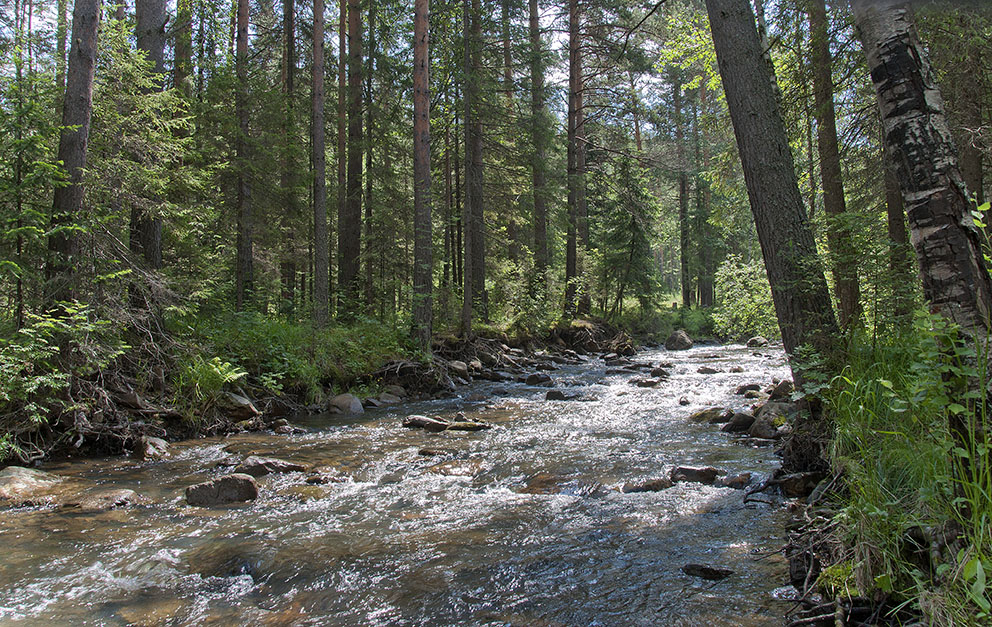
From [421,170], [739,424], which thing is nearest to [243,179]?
[421,170]

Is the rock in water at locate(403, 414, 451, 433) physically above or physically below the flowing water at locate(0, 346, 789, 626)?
above

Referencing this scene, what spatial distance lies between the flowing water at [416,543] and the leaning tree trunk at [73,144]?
2.38m

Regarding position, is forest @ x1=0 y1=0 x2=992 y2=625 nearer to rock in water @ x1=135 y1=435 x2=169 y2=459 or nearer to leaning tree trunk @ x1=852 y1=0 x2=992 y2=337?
leaning tree trunk @ x1=852 y1=0 x2=992 y2=337

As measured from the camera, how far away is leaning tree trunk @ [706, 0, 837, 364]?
5.24m

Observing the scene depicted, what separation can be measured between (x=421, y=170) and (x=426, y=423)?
23.6ft

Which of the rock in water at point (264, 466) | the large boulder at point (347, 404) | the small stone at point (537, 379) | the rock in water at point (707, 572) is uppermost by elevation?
the small stone at point (537, 379)

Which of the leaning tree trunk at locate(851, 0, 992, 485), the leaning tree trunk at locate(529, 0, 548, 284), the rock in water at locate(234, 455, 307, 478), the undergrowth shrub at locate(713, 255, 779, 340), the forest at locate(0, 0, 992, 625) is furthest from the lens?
the leaning tree trunk at locate(529, 0, 548, 284)

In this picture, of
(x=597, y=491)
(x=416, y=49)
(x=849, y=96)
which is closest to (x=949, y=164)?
(x=597, y=491)

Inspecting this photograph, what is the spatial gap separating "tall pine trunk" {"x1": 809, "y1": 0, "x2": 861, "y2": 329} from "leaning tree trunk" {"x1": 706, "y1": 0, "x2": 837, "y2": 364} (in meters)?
0.35

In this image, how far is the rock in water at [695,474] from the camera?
5.52 metres

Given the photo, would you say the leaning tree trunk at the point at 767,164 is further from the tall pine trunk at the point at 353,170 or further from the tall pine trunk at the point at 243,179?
the tall pine trunk at the point at 353,170

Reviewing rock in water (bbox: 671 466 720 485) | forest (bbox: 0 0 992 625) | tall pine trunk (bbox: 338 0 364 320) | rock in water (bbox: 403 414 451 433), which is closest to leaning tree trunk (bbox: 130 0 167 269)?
forest (bbox: 0 0 992 625)

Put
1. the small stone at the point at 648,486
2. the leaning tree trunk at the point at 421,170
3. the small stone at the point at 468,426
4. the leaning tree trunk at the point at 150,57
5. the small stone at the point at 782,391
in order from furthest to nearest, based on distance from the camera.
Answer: the leaning tree trunk at the point at 421,170
the leaning tree trunk at the point at 150,57
the small stone at the point at 782,391
the small stone at the point at 468,426
the small stone at the point at 648,486

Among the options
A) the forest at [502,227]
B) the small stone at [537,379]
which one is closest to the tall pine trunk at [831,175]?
the forest at [502,227]
